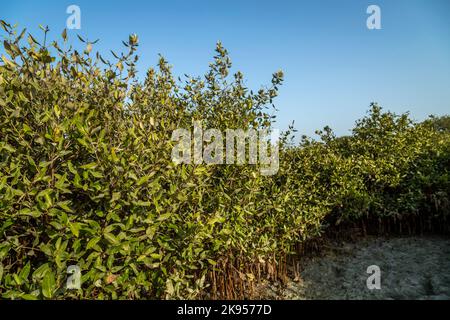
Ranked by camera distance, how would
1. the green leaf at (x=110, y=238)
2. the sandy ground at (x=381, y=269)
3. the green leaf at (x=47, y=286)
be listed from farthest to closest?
1. the sandy ground at (x=381, y=269)
2. the green leaf at (x=110, y=238)
3. the green leaf at (x=47, y=286)

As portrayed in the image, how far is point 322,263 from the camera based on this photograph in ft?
19.7

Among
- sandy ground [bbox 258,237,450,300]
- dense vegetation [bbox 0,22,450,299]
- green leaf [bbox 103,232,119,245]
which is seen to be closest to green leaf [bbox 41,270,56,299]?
dense vegetation [bbox 0,22,450,299]

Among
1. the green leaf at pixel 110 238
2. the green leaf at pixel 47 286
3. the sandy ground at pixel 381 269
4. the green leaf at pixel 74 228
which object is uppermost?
the green leaf at pixel 74 228

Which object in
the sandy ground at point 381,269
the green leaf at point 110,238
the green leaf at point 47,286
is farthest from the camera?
the sandy ground at point 381,269

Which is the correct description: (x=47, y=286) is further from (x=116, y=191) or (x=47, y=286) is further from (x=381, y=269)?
(x=381, y=269)

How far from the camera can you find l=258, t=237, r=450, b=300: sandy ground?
468 cm

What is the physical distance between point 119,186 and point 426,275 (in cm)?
541

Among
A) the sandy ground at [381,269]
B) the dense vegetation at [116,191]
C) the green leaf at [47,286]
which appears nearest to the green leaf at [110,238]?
the dense vegetation at [116,191]

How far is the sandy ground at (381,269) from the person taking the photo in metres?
4.68

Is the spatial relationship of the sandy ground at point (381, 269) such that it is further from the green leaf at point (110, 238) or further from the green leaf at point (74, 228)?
the green leaf at point (74, 228)

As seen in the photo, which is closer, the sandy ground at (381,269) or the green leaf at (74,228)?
the green leaf at (74,228)

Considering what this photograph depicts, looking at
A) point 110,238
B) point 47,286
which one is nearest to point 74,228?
point 110,238

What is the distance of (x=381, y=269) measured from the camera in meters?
5.45
